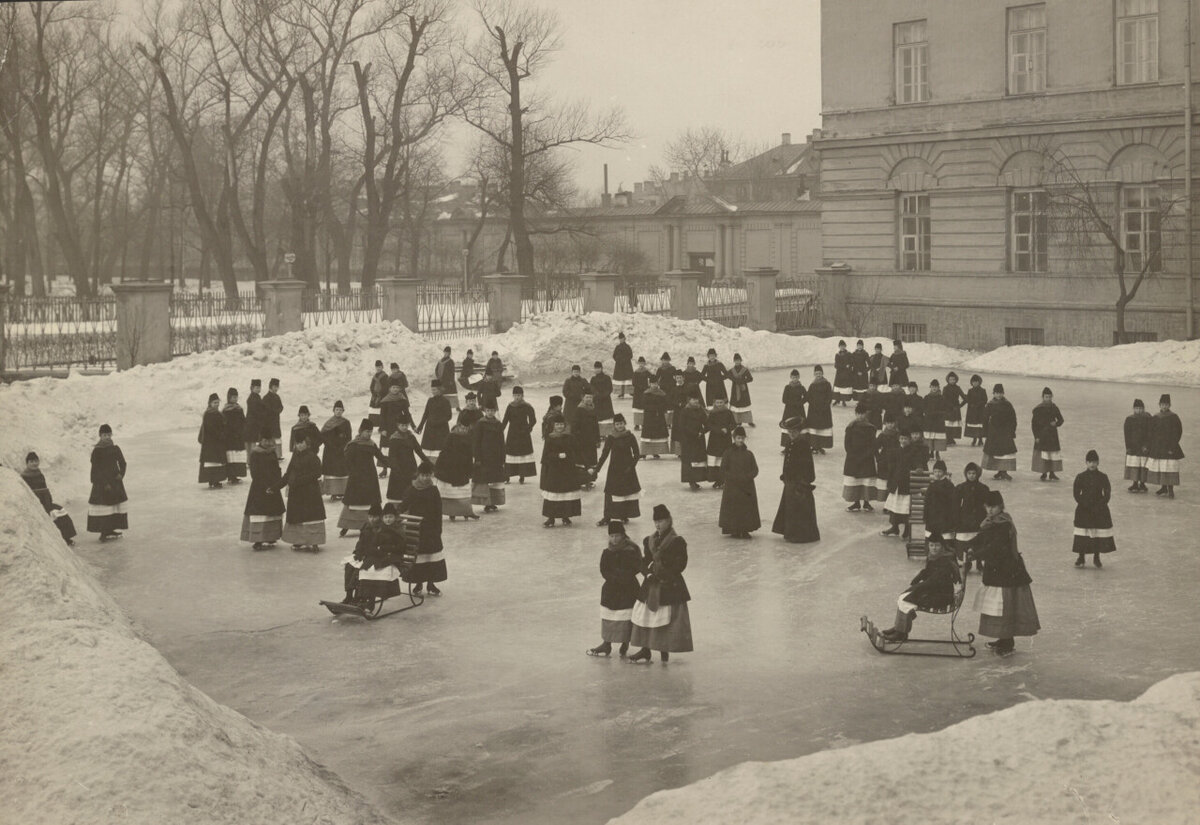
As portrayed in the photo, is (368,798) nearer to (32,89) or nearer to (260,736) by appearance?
(260,736)

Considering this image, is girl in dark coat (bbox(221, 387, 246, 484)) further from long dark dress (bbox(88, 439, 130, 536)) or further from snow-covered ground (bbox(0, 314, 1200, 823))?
long dark dress (bbox(88, 439, 130, 536))

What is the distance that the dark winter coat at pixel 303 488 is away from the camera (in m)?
16.2

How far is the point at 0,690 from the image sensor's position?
7785 millimetres

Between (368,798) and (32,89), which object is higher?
(32,89)

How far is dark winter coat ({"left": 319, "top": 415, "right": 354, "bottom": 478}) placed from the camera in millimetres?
18797

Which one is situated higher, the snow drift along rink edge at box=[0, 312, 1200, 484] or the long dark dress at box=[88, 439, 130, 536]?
the snow drift along rink edge at box=[0, 312, 1200, 484]

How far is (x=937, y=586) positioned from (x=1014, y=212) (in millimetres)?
27480

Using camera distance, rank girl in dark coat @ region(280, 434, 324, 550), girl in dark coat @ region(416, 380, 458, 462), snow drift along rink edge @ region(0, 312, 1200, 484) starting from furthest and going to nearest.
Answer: snow drift along rink edge @ region(0, 312, 1200, 484)
girl in dark coat @ region(416, 380, 458, 462)
girl in dark coat @ region(280, 434, 324, 550)

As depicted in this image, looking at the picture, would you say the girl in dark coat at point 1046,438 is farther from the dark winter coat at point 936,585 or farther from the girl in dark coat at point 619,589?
the girl in dark coat at point 619,589

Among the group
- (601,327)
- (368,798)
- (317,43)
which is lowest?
(368,798)

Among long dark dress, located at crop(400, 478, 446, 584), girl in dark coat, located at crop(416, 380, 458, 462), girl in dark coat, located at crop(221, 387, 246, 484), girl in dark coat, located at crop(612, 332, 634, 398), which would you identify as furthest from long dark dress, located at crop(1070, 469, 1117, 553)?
girl in dark coat, located at crop(612, 332, 634, 398)

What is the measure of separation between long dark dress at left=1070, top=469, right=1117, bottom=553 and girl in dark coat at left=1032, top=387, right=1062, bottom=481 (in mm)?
4930

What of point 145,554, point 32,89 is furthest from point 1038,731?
point 32,89

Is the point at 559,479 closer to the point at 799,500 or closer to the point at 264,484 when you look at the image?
the point at 799,500
